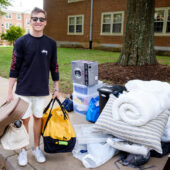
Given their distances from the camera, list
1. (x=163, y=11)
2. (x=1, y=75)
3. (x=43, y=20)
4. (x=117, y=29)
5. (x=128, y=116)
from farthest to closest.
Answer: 1. (x=117, y=29)
2. (x=163, y=11)
3. (x=1, y=75)
4. (x=128, y=116)
5. (x=43, y=20)

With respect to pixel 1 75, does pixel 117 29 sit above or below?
above

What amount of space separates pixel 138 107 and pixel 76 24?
66.4ft

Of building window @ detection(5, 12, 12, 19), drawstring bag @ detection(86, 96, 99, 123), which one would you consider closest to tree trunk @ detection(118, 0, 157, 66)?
drawstring bag @ detection(86, 96, 99, 123)

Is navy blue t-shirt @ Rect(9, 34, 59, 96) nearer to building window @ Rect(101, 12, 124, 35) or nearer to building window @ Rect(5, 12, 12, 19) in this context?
building window @ Rect(101, 12, 124, 35)

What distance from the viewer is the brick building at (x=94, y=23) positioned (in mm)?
16109

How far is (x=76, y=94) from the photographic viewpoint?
4.53 m

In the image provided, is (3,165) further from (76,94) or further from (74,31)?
(74,31)

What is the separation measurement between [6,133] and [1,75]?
22.8 feet

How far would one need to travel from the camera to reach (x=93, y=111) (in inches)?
160

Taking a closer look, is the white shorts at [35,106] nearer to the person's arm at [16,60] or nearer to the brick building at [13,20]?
the person's arm at [16,60]

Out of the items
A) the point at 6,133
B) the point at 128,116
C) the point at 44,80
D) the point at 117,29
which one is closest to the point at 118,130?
the point at 128,116

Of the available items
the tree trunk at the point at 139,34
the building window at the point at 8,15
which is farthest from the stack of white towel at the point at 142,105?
the building window at the point at 8,15

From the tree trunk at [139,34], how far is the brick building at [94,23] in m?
7.99

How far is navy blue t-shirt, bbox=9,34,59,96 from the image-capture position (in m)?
2.45
